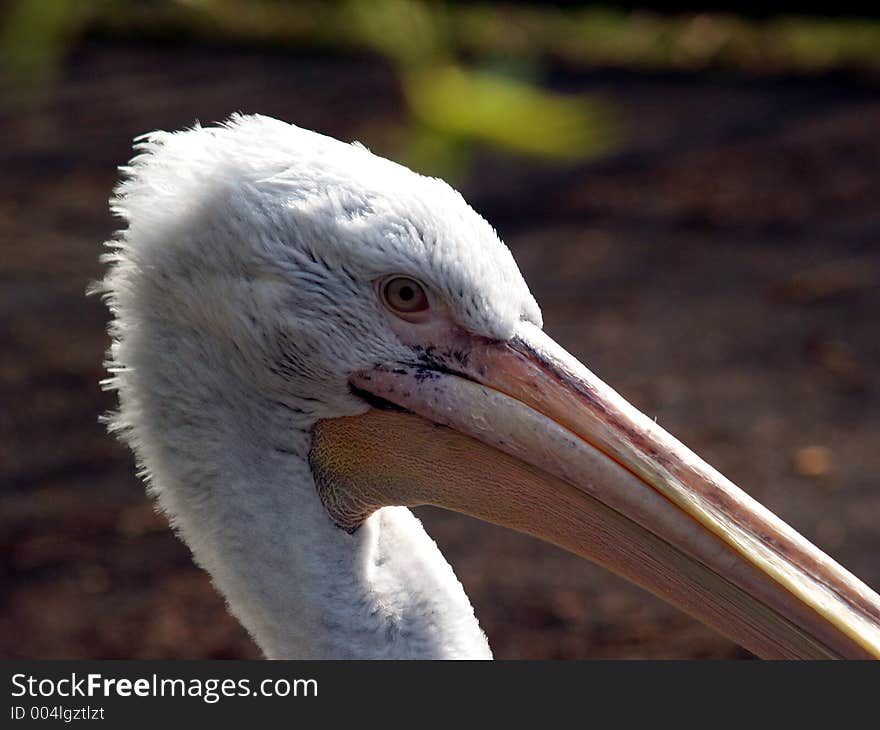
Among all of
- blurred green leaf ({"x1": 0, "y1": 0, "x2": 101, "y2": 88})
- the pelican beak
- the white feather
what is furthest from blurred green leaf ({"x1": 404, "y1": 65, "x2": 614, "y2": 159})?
the pelican beak

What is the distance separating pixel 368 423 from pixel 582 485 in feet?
1.17

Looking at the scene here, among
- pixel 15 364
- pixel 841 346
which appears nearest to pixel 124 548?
pixel 15 364

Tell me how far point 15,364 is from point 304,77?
364 centimetres

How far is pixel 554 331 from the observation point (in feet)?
19.8

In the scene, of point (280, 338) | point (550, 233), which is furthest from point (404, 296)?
point (550, 233)

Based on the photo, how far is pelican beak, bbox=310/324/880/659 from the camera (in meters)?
1.86

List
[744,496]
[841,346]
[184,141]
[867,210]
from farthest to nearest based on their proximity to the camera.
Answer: [867,210]
[841,346]
[184,141]
[744,496]

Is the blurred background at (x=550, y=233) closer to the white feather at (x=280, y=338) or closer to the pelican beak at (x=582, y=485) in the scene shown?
the white feather at (x=280, y=338)

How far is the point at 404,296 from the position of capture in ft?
6.49

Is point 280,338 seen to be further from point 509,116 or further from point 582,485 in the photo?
point 509,116

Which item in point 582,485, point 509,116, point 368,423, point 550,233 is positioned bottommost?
point 509,116

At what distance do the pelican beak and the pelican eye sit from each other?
3.2 inches

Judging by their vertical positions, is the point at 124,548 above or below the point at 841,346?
below

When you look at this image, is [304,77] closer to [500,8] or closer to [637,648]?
[500,8]
